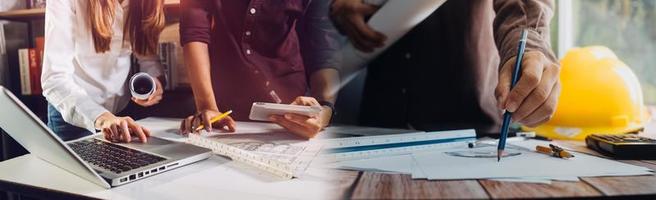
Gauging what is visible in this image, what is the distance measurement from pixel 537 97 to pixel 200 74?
0.40 metres

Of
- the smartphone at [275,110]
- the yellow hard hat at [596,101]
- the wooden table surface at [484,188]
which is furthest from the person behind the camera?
the yellow hard hat at [596,101]

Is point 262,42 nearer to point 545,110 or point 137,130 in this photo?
point 137,130

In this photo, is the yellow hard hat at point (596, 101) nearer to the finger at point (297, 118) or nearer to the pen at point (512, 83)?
the pen at point (512, 83)

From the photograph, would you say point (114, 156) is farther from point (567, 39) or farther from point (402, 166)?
point (567, 39)

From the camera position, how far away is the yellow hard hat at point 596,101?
660 millimetres

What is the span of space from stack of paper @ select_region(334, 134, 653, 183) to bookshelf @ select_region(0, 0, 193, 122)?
0.22 meters

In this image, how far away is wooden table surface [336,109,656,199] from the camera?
0.40 m

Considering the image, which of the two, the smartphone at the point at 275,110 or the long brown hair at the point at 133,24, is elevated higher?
the long brown hair at the point at 133,24

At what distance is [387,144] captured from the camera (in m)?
0.56

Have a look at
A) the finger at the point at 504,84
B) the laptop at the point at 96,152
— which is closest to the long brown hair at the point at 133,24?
the laptop at the point at 96,152

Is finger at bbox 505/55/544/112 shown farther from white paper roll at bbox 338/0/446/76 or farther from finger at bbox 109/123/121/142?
finger at bbox 109/123/121/142

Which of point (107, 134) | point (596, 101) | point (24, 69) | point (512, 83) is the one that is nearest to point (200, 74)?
point (107, 134)

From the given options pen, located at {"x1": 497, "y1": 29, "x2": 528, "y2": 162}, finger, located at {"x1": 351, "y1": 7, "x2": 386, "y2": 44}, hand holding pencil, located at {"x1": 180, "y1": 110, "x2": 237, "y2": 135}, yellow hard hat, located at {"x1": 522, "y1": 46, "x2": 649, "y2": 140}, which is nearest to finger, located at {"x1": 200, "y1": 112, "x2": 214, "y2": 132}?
hand holding pencil, located at {"x1": 180, "y1": 110, "x2": 237, "y2": 135}

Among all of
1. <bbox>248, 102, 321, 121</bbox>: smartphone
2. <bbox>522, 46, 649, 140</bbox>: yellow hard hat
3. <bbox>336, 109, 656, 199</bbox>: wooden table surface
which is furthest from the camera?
<bbox>522, 46, 649, 140</bbox>: yellow hard hat
